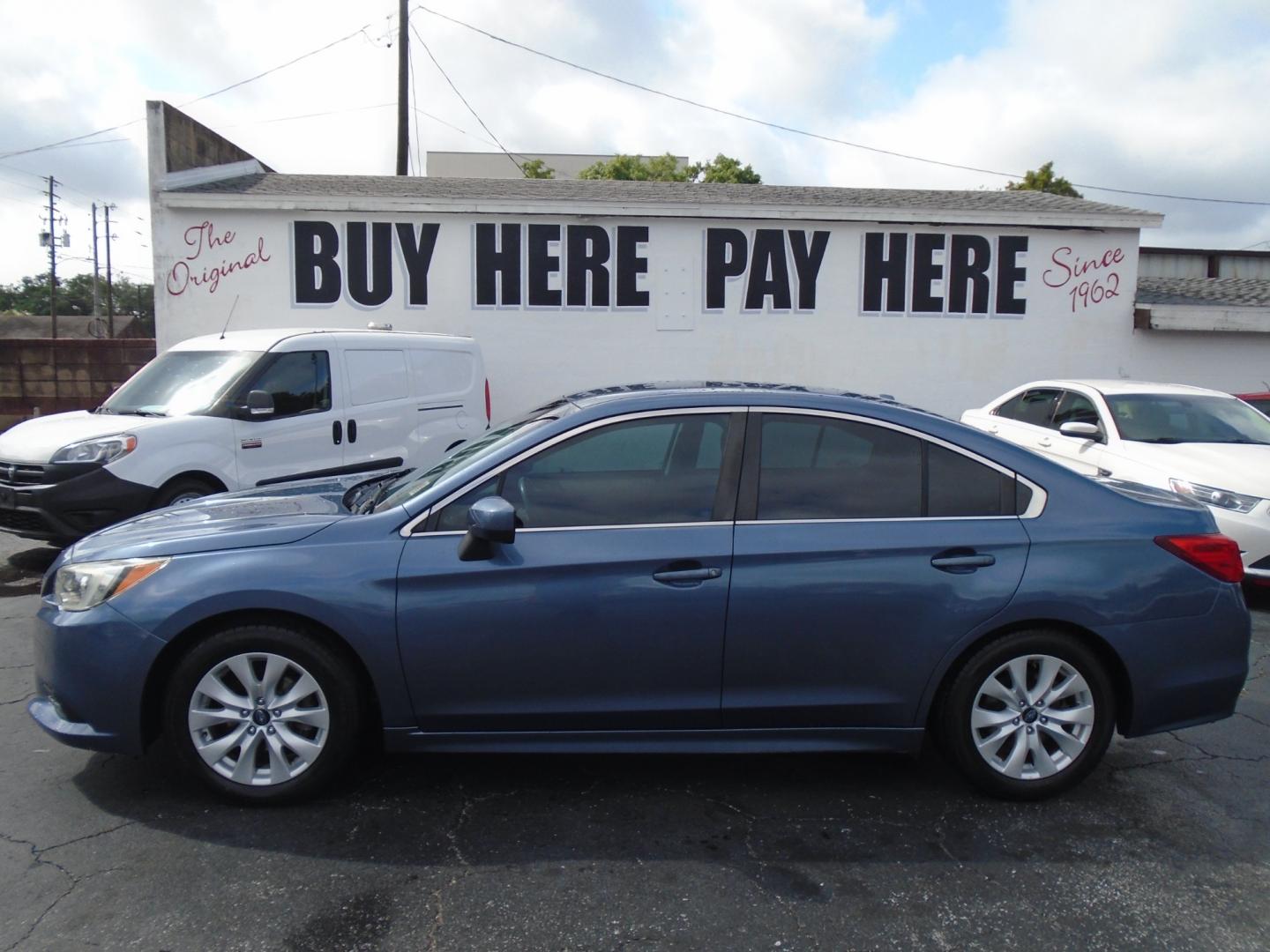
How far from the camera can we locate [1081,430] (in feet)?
26.3

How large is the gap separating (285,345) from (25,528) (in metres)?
2.32

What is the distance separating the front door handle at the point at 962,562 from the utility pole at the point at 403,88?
1794 cm

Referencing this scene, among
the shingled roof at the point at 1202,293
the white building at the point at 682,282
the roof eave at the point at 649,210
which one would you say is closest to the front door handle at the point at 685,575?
the white building at the point at 682,282

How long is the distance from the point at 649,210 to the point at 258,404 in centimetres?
710

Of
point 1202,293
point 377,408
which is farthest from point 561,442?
point 1202,293

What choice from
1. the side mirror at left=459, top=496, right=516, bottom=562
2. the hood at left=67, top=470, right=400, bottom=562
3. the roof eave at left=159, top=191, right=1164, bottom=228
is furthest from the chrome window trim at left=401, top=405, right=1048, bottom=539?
the roof eave at left=159, top=191, right=1164, bottom=228

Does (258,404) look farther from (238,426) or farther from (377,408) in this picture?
(377,408)

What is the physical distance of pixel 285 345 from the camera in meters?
8.22

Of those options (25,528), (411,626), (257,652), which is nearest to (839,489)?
(411,626)

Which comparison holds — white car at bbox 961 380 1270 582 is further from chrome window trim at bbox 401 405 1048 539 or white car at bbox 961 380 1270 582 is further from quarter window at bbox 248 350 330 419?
quarter window at bbox 248 350 330 419

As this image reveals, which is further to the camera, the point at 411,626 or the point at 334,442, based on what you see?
the point at 334,442

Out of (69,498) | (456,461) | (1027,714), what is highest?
(456,461)

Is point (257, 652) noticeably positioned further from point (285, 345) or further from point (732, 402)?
point (285, 345)

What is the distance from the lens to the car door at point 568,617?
3561 mm
